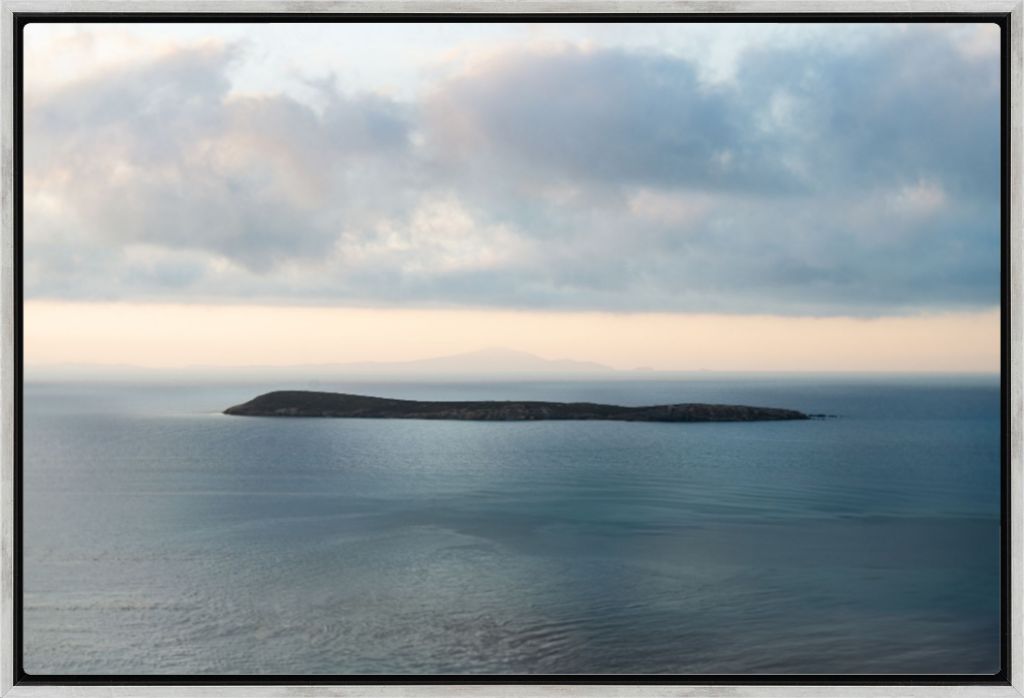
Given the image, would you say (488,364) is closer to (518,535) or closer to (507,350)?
(507,350)

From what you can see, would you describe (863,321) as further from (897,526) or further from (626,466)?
(626,466)

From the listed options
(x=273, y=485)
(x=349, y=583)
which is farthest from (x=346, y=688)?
(x=273, y=485)

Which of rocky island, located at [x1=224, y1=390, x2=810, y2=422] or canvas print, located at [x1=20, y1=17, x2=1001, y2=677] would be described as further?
rocky island, located at [x1=224, y1=390, x2=810, y2=422]

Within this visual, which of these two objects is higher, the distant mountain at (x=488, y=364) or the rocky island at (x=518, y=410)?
the distant mountain at (x=488, y=364)

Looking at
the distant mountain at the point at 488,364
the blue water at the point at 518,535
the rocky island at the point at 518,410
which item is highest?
the distant mountain at the point at 488,364

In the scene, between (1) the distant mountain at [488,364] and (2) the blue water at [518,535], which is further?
(1) the distant mountain at [488,364]
